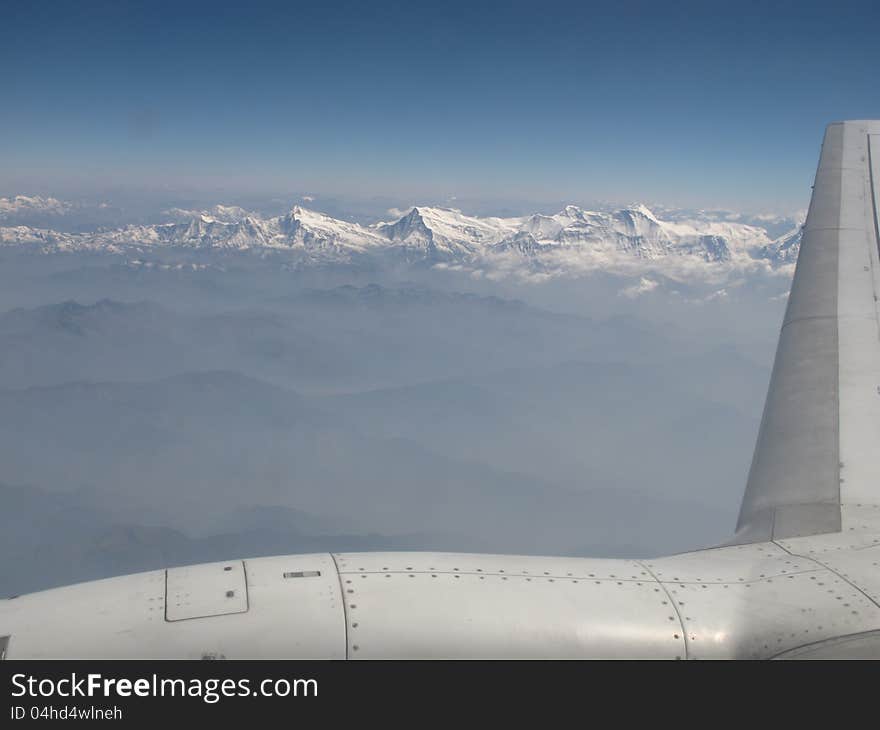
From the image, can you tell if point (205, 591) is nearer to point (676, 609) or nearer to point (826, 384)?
point (676, 609)

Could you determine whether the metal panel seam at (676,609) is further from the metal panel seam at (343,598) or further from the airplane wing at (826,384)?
the metal panel seam at (343,598)

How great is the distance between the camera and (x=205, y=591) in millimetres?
5227

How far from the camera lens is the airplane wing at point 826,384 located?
832 cm

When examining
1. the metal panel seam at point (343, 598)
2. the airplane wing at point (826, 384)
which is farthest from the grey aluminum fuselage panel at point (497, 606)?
the airplane wing at point (826, 384)

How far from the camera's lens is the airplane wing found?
27.3 ft

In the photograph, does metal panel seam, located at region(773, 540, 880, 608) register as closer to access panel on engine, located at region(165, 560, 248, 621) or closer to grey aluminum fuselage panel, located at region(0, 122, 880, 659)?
grey aluminum fuselage panel, located at region(0, 122, 880, 659)

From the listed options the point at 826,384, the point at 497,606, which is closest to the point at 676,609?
the point at 497,606

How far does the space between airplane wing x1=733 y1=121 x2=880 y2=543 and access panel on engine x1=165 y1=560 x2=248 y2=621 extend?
661 centimetres

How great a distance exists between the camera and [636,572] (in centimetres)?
635

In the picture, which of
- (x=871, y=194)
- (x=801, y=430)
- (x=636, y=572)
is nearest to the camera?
(x=636, y=572)

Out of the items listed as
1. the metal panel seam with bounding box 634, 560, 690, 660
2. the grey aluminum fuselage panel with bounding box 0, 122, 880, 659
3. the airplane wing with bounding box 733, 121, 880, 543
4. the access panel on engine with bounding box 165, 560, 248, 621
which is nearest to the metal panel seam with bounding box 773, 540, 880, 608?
the grey aluminum fuselage panel with bounding box 0, 122, 880, 659
